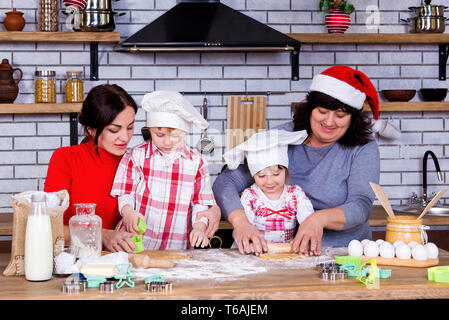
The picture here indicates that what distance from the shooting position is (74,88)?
405cm

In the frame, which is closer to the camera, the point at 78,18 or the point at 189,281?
the point at 189,281

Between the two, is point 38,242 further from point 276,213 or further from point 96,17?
point 96,17

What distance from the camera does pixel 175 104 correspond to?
2.55 metres

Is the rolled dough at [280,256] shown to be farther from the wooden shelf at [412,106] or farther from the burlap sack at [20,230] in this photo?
the wooden shelf at [412,106]

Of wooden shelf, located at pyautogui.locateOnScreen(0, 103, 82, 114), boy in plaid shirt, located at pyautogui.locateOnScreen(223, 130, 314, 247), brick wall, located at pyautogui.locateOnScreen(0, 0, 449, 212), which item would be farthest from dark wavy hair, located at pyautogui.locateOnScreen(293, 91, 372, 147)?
wooden shelf, located at pyautogui.locateOnScreen(0, 103, 82, 114)

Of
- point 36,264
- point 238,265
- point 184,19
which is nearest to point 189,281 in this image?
point 238,265

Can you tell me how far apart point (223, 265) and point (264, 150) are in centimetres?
67

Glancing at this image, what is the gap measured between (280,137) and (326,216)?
1.42ft

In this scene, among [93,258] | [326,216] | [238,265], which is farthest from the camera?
[326,216]

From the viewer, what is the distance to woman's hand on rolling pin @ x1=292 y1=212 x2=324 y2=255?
2387mm

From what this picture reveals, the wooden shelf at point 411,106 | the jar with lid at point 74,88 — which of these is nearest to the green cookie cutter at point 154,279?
the jar with lid at point 74,88
